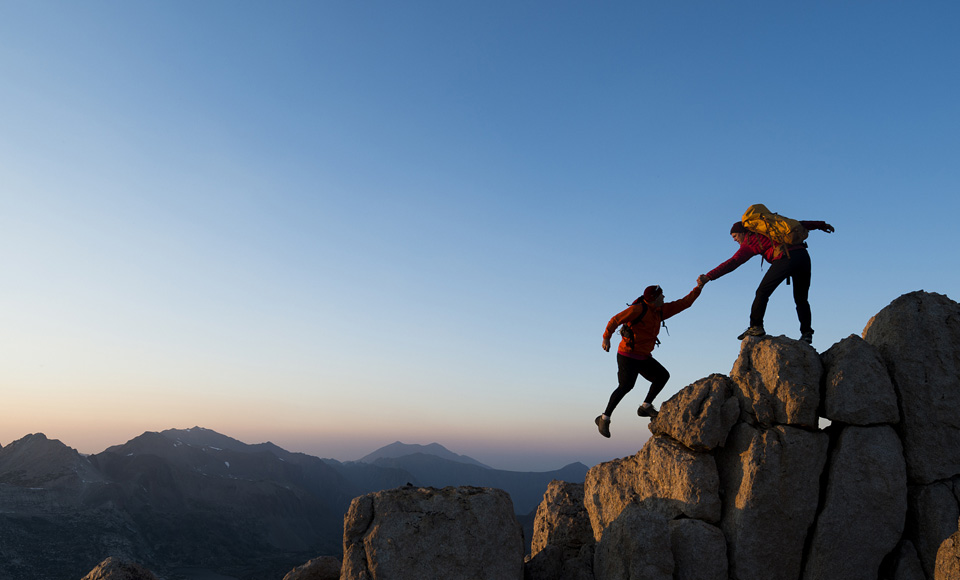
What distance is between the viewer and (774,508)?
11492 millimetres

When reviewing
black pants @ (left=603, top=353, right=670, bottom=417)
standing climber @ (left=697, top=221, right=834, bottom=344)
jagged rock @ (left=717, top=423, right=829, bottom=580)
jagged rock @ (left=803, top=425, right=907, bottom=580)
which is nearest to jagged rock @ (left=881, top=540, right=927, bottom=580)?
jagged rock @ (left=803, top=425, right=907, bottom=580)

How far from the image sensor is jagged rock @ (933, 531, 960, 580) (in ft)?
32.3

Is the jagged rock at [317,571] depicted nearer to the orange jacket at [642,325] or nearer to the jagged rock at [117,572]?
the jagged rock at [117,572]

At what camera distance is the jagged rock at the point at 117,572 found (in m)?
12.5

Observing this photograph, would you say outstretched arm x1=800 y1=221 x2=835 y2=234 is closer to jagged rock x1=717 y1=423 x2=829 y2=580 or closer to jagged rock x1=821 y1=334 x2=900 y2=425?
jagged rock x1=821 y1=334 x2=900 y2=425

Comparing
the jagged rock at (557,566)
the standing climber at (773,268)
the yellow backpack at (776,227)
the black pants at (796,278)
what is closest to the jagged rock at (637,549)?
the jagged rock at (557,566)

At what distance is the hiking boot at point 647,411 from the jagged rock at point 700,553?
3.15m

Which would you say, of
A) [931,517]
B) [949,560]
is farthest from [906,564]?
[949,560]

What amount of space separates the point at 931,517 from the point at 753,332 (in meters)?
5.01

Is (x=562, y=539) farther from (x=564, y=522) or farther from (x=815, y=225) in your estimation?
(x=815, y=225)

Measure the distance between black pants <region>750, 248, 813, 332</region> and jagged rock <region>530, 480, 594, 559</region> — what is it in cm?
740

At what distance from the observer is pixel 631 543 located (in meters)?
11.4

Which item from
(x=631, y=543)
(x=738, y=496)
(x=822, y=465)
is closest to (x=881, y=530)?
(x=822, y=465)

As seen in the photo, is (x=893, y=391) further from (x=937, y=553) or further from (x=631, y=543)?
(x=631, y=543)
